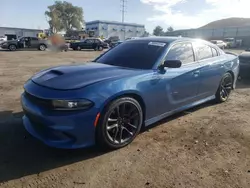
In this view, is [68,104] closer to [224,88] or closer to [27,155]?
[27,155]

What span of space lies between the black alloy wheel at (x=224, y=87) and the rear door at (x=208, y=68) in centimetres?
26

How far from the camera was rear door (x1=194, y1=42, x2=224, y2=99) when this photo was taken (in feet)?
15.3

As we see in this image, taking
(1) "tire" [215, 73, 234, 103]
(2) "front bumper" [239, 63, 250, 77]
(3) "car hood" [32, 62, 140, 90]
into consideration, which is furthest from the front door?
(2) "front bumper" [239, 63, 250, 77]

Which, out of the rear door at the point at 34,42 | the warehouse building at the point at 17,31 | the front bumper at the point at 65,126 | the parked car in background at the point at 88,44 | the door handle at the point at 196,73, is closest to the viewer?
the front bumper at the point at 65,126

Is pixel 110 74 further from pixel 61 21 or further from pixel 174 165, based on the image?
pixel 61 21

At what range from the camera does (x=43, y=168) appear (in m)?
2.85

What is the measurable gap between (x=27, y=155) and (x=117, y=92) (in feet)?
4.71

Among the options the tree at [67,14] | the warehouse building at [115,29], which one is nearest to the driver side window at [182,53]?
the warehouse building at [115,29]

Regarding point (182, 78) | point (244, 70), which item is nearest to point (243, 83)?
point (244, 70)

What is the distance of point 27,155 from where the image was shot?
10.2 ft

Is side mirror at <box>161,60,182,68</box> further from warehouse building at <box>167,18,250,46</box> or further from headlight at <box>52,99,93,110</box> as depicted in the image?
warehouse building at <box>167,18,250,46</box>

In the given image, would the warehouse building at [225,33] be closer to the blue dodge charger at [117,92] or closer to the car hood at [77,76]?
the blue dodge charger at [117,92]

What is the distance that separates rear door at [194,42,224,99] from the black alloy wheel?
26 cm

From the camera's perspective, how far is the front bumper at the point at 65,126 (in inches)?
110
